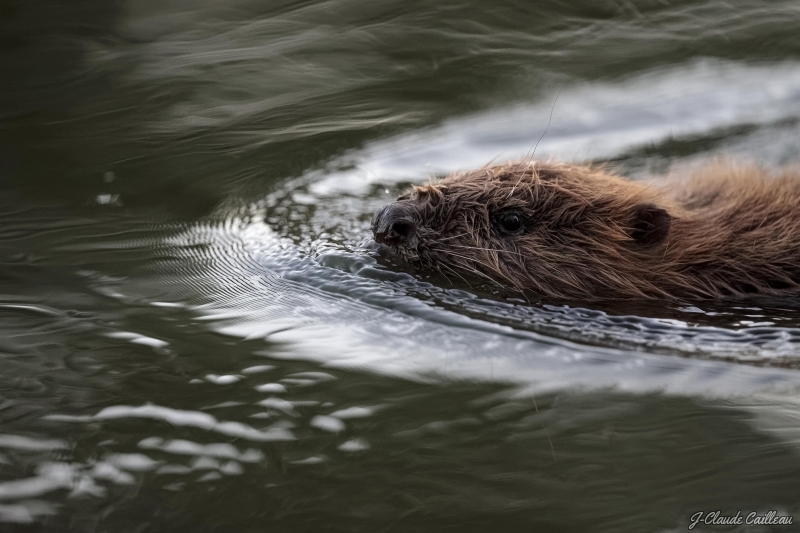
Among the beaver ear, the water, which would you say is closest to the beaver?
the beaver ear

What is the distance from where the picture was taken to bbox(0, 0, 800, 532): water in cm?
217

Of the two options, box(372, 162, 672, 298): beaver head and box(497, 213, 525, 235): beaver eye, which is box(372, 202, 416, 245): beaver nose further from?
box(497, 213, 525, 235): beaver eye

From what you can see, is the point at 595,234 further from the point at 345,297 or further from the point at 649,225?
the point at 345,297

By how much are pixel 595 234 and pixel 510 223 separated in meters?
0.35

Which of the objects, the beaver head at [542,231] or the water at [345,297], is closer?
the water at [345,297]

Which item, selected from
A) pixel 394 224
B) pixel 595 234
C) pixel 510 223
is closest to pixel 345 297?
pixel 394 224

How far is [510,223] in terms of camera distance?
3859 millimetres

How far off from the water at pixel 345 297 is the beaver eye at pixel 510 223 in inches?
13.9

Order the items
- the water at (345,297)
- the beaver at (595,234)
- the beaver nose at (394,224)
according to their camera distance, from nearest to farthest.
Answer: the water at (345,297)
the beaver at (595,234)
the beaver nose at (394,224)

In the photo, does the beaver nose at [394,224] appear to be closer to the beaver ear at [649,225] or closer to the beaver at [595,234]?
the beaver at [595,234]

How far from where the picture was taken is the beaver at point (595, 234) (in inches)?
144

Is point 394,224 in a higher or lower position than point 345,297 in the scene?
higher

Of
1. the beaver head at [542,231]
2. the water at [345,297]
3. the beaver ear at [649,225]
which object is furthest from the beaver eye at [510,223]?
the beaver ear at [649,225]

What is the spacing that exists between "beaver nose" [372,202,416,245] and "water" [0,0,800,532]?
12 centimetres
